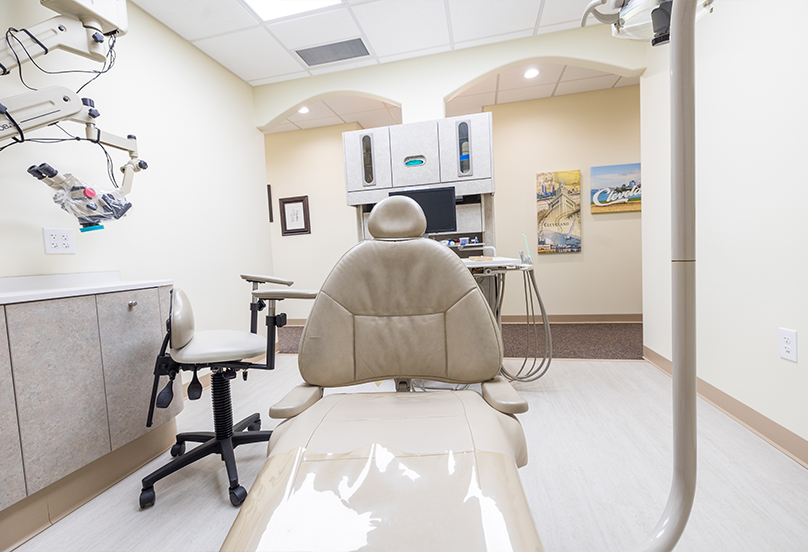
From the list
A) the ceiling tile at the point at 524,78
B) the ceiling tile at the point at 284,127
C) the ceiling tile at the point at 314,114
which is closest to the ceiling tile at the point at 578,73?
the ceiling tile at the point at 524,78

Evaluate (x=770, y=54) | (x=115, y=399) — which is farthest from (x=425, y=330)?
(x=770, y=54)

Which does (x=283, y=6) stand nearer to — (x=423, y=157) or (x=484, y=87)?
(x=423, y=157)

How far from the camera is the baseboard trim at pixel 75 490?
125 cm

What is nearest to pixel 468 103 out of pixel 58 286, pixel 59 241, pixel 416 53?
pixel 416 53

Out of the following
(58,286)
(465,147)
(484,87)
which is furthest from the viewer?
(484,87)

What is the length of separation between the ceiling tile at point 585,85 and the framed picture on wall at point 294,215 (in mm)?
3350

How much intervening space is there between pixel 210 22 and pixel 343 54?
989 mm

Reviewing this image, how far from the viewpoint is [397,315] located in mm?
1183

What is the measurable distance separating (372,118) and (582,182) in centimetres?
267

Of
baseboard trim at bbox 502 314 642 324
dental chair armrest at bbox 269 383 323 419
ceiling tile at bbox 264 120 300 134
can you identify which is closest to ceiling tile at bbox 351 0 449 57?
ceiling tile at bbox 264 120 300 134

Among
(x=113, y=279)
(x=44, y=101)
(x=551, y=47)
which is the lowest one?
(x=113, y=279)

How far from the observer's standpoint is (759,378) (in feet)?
5.61

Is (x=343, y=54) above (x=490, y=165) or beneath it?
above

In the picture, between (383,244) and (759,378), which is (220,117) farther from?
(759,378)
